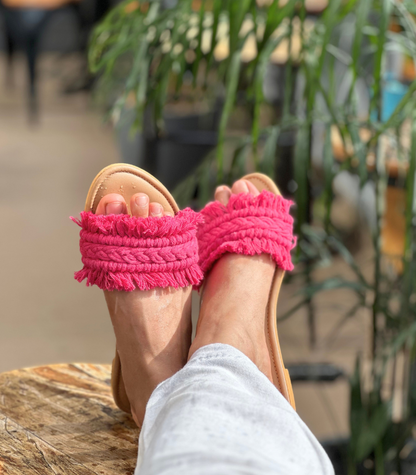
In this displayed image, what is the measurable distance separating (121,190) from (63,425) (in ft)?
1.03

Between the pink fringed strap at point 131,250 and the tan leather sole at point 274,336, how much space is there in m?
0.15

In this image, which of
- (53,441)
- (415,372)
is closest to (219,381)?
(53,441)

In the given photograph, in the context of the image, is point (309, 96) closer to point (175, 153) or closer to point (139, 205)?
point (139, 205)

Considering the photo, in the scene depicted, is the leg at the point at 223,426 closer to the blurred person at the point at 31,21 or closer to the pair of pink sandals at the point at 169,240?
the pair of pink sandals at the point at 169,240

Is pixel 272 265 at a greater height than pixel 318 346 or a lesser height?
greater

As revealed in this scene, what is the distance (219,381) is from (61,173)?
3.00 meters

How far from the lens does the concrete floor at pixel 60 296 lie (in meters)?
1.81

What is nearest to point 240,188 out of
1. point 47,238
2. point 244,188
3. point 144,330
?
point 244,188

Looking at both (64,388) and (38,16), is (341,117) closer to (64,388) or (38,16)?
(64,388)

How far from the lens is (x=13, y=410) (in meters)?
0.76

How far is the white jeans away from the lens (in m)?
0.48

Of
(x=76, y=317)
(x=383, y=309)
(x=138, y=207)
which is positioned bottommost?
(x=76, y=317)

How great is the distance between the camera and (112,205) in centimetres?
79

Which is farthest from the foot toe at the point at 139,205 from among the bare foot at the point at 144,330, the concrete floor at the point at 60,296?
the concrete floor at the point at 60,296
